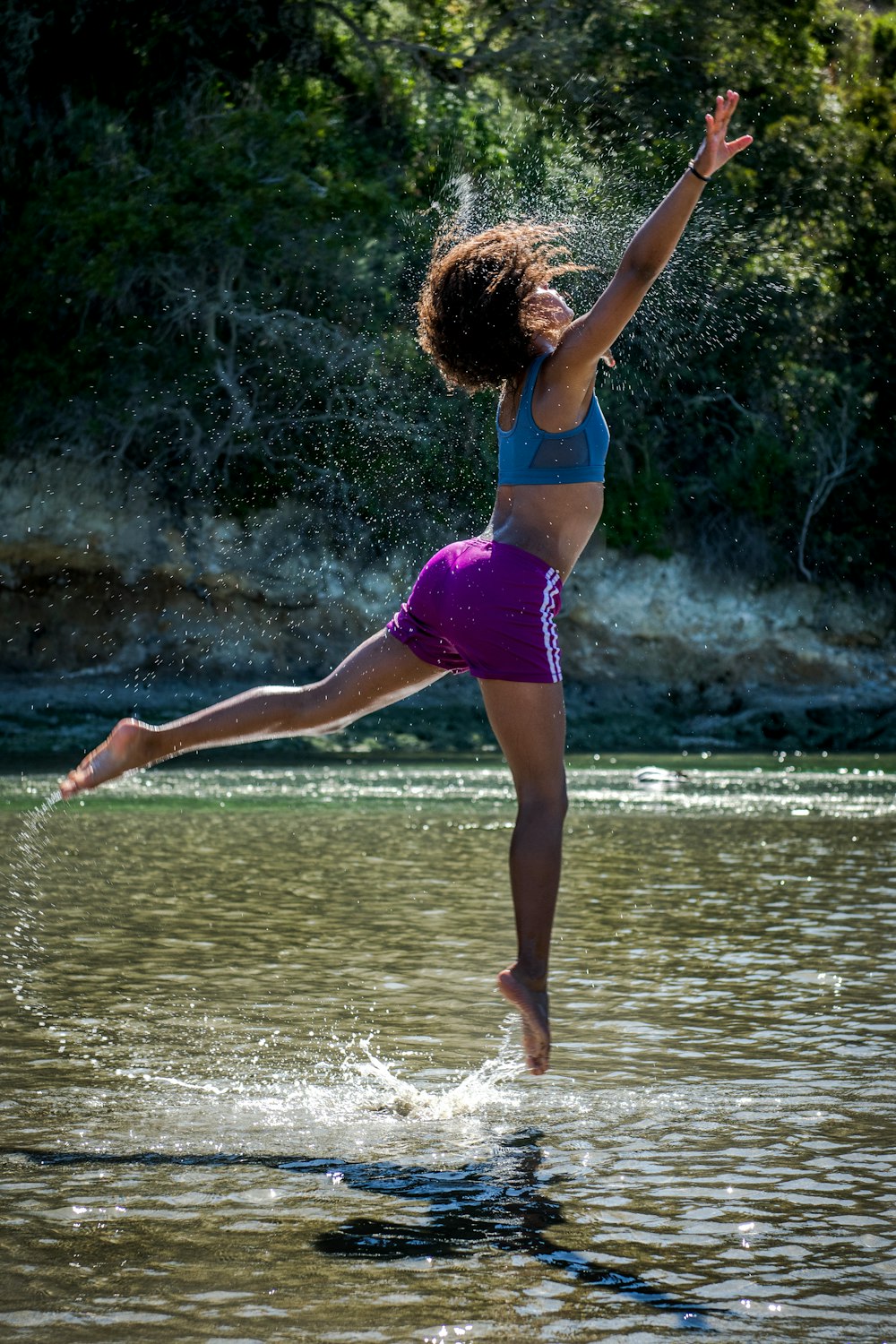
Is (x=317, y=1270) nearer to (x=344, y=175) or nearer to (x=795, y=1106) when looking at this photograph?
(x=795, y=1106)

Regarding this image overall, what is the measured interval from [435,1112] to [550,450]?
160 cm

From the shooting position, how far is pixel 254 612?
25250mm

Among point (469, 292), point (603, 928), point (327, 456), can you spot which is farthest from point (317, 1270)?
point (327, 456)

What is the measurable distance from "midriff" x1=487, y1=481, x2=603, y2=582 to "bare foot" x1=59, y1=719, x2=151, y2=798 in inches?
44.3

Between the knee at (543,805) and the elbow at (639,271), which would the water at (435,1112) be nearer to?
the knee at (543,805)

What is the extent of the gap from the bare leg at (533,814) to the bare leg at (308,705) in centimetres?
31

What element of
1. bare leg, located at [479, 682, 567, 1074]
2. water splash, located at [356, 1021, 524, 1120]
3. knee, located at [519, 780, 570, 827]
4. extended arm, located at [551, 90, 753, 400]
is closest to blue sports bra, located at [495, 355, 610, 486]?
extended arm, located at [551, 90, 753, 400]

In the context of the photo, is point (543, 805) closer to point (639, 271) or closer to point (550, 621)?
point (550, 621)

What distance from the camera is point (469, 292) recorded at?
445 centimetres

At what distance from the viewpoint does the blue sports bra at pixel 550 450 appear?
4.30 m

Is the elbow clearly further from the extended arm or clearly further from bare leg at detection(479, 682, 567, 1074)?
bare leg at detection(479, 682, 567, 1074)

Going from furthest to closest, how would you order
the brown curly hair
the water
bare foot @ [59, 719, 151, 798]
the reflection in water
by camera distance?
1. bare foot @ [59, 719, 151, 798]
2. the brown curly hair
3. the reflection in water
4. the water

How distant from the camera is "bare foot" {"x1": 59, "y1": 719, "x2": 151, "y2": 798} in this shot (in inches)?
188

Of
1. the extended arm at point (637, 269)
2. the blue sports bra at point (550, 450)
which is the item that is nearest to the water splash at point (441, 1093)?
the blue sports bra at point (550, 450)
